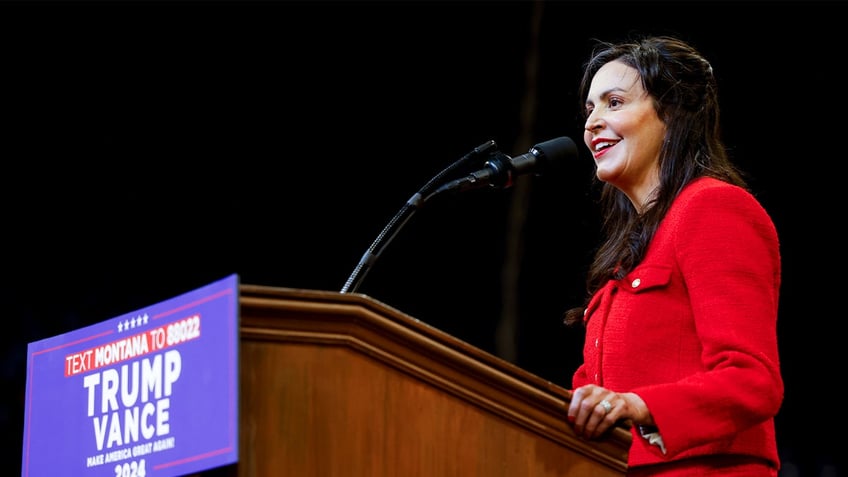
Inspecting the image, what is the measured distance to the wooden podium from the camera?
1287 millimetres

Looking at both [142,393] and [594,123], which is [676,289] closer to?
[594,123]

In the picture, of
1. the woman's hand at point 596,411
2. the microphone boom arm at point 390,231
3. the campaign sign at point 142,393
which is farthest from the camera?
the microphone boom arm at point 390,231

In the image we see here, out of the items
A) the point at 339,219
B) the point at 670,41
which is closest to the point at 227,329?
the point at 670,41

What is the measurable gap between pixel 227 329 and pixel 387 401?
0.23 m

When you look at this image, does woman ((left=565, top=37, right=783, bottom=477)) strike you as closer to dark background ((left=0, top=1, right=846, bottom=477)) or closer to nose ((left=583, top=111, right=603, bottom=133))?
nose ((left=583, top=111, right=603, bottom=133))

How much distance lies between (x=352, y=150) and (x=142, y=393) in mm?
3277

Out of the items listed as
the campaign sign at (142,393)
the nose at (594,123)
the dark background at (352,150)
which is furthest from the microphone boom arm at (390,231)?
the dark background at (352,150)

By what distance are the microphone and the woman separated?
135 mm

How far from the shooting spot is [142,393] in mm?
1373

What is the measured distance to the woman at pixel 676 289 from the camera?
5.04ft

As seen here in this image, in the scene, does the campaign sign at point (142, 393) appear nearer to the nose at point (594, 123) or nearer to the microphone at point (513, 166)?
the microphone at point (513, 166)

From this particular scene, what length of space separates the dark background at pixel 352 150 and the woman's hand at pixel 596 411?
8.85 feet

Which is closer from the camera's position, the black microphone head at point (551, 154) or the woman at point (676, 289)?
the woman at point (676, 289)

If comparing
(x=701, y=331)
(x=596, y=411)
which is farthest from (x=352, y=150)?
(x=596, y=411)
